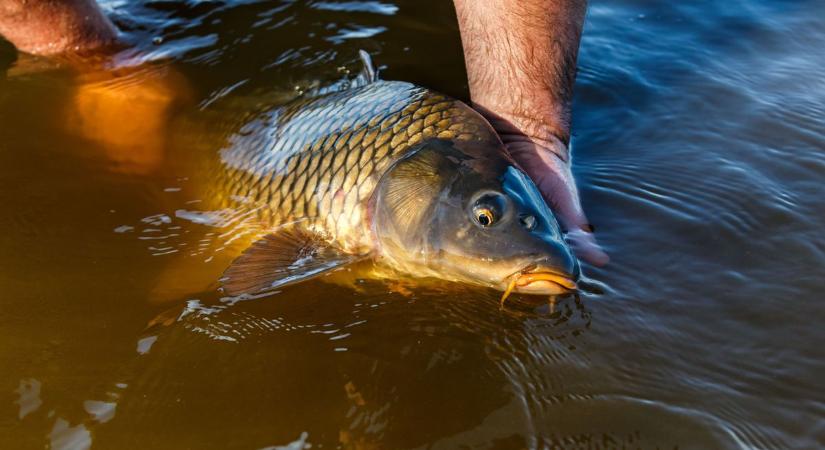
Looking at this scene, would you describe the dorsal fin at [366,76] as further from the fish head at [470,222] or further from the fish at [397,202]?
the fish head at [470,222]

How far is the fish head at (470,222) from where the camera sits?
2.08 metres

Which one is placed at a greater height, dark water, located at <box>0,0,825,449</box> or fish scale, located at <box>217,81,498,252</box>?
fish scale, located at <box>217,81,498,252</box>

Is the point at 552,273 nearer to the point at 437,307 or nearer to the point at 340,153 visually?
the point at 437,307

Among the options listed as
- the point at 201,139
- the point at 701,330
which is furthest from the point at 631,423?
the point at 201,139

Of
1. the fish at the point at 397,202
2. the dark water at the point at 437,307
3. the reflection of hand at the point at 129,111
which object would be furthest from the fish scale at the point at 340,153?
the reflection of hand at the point at 129,111

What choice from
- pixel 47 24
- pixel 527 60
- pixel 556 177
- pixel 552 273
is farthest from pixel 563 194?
pixel 47 24

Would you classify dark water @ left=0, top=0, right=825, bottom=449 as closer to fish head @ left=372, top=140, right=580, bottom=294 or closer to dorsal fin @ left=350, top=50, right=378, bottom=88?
fish head @ left=372, top=140, right=580, bottom=294

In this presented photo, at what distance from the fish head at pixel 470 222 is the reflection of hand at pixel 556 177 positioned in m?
0.23

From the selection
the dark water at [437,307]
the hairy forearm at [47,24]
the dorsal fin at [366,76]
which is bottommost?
the dark water at [437,307]

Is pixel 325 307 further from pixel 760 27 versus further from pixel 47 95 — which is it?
pixel 760 27

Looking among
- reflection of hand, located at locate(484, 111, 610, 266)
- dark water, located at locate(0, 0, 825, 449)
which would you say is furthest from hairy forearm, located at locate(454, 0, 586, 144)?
dark water, located at locate(0, 0, 825, 449)

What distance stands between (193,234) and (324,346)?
85 cm

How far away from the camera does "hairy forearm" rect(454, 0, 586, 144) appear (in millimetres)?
2863

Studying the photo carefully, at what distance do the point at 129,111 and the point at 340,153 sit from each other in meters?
1.37
